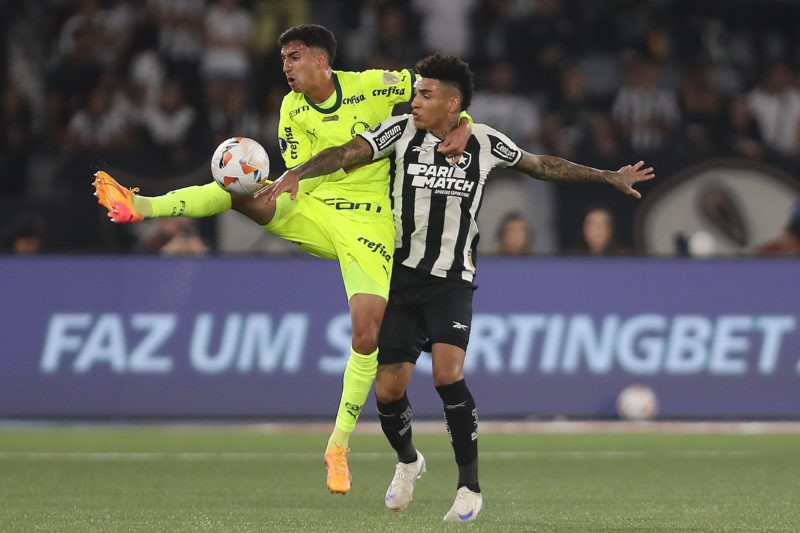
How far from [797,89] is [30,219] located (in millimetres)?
8461

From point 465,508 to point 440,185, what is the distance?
1.62m

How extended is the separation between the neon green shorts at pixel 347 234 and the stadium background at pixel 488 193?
14.6ft

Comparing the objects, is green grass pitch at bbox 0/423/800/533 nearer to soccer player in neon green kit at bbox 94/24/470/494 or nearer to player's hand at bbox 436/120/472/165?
soccer player in neon green kit at bbox 94/24/470/494

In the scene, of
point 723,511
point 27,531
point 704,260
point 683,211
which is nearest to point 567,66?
point 683,211

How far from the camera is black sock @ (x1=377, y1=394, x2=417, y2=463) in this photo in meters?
7.90

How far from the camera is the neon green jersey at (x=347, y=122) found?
318 inches

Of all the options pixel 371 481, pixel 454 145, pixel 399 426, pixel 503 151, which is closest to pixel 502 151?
pixel 503 151

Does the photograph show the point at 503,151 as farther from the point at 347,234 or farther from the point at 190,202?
the point at 190,202

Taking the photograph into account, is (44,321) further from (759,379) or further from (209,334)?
(759,379)

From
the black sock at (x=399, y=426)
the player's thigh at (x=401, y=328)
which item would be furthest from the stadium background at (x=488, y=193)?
the player's thigh at (x=401, y=328)

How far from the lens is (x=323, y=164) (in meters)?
7.43

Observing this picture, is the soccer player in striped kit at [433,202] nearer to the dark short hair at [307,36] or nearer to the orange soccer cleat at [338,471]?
the orange soccer cleat at [338,471]

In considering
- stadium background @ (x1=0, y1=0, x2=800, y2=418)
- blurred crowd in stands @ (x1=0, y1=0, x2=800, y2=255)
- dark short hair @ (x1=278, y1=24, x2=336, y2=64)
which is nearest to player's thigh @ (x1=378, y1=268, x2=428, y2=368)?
dark short hair @ (x1=278, y1=24, x2=336, y2=64)

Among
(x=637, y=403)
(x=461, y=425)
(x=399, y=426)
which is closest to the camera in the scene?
(x=461, y=425)
